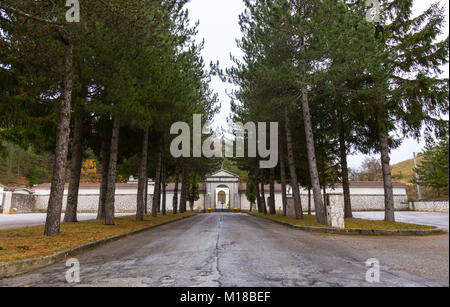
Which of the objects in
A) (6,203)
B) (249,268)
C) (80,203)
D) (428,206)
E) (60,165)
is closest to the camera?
(249,268)

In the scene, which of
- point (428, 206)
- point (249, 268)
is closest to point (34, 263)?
point (249, 268)

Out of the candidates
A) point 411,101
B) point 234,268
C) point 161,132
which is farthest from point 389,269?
point 161,132

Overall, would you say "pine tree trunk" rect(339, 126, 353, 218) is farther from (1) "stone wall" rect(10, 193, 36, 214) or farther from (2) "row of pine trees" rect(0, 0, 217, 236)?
(1) "stone wall" rect(10, 193, 36, 214)

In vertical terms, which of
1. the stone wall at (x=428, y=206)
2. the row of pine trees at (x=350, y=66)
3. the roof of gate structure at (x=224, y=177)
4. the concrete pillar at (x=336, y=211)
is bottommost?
the stone wall at (x=428, y=206)

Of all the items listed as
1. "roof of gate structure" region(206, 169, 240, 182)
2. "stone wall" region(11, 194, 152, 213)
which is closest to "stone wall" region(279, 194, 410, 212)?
"roof of gate structure" region(206, 169, 240, 182)

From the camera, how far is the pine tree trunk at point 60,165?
31.9 feet

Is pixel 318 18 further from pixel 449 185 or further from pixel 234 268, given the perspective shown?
pixel 449 185

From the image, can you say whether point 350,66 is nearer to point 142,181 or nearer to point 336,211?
point 336,211

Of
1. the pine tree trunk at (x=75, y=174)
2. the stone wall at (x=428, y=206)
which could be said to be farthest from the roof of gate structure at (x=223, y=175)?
the pine tree trunk at (x=75, y=174)

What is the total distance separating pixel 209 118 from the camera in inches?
1183

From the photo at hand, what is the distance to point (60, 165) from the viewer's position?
9.86 m

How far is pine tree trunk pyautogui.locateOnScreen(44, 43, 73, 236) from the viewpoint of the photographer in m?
9.72

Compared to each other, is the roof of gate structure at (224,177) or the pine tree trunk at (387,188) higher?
the roof of gate structure at (224,177)

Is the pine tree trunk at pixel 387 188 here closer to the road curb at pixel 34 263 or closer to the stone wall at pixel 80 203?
the road curb at pixel 34 263
